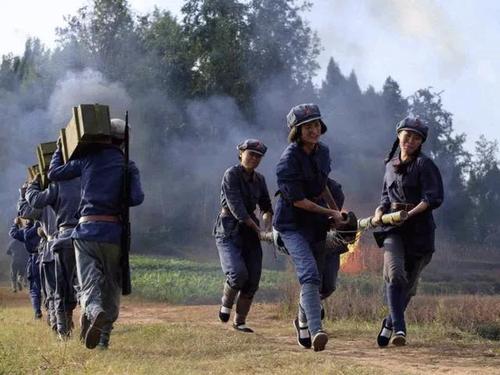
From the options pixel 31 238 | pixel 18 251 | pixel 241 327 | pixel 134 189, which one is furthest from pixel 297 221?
pixel 18 251

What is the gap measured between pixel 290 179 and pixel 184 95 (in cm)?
3073

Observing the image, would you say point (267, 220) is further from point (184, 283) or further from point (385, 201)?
point (184, 283)

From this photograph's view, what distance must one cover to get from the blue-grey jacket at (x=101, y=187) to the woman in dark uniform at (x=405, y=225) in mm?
2214

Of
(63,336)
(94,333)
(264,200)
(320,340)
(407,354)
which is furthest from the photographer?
(264,200)

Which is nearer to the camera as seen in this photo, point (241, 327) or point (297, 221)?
point (297, 221)

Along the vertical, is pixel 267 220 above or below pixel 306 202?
below

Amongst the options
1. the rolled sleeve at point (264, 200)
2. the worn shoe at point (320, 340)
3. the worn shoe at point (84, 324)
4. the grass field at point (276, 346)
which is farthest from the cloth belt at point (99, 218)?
the rolled sleeve at point (264, 200)

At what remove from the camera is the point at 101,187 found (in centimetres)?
742

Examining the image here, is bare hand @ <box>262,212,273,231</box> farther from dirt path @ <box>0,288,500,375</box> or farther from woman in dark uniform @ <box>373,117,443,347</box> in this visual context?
woman in dark uniform @ <box>373,117,443,347</box>

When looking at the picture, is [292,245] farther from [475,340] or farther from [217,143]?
[217,143]

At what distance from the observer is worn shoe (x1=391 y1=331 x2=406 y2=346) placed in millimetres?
7727

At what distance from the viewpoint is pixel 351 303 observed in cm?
1176

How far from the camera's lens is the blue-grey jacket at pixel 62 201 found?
8680mm

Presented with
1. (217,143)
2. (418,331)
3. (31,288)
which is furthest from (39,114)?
(418,331)
